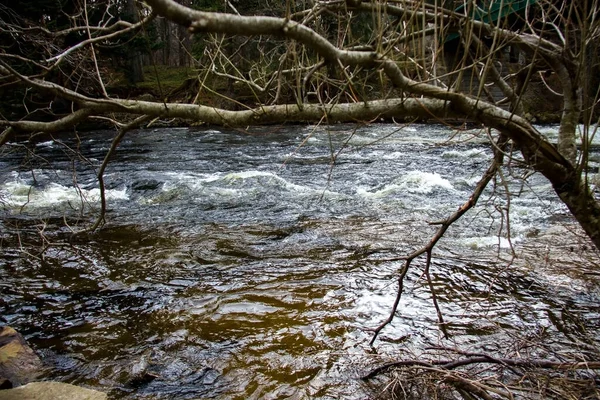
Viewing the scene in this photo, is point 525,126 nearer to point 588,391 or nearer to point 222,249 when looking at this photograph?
point 588,391

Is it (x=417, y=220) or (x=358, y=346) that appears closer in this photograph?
(x=358, y=346)

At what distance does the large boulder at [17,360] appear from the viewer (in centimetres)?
368

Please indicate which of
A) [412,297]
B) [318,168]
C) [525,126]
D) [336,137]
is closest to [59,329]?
[412,297]

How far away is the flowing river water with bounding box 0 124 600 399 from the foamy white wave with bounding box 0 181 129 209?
0.25 feet

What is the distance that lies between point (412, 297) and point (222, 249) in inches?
106

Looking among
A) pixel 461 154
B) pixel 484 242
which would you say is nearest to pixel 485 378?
pixel 484 242

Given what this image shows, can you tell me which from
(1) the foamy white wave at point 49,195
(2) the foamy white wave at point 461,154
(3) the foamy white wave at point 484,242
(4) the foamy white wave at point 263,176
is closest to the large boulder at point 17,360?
(3) the foamy white wave at point 484,242

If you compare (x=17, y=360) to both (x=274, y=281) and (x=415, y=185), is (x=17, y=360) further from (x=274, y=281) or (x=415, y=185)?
(x=415, y=185)

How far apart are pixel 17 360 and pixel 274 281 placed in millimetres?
2495

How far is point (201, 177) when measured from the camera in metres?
11.1

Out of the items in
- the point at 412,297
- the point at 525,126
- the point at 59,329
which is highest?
the point at 525,126

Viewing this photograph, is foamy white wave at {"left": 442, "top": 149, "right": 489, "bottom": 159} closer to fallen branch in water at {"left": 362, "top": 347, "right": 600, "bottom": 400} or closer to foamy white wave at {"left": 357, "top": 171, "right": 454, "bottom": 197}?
foamy white wave at {"left": 357, "top": 171, "right": 454, "bottom": 197}

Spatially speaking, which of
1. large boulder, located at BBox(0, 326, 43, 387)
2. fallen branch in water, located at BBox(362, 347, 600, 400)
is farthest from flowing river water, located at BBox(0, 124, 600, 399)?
fallen branch in water, located at BBox(362, 347, 600, 400)

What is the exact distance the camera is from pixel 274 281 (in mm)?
5344
